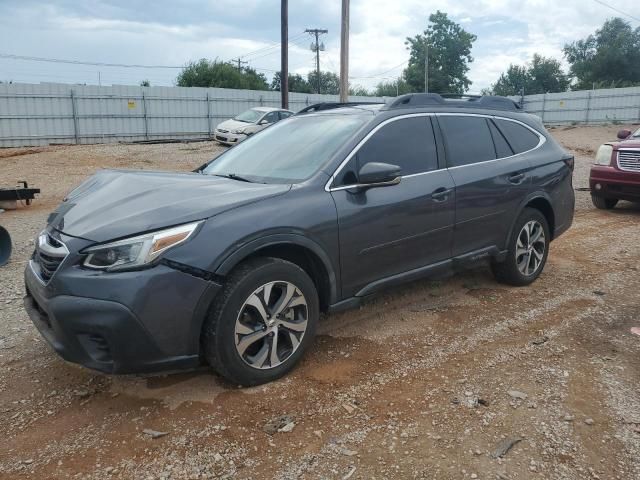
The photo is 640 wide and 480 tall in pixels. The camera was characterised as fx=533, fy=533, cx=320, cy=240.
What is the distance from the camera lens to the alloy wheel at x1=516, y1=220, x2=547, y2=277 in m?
4.99

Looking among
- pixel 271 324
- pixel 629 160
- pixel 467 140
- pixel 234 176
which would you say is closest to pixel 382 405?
pixel 271 324

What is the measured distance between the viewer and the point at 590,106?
3553 cm

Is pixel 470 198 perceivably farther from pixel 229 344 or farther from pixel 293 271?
pixel 229 344

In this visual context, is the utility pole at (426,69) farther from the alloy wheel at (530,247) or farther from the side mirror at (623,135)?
the alloy wheel at (530,247)

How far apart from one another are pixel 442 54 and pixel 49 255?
64.6m

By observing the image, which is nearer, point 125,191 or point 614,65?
point 125,191

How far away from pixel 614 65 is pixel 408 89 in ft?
74.8

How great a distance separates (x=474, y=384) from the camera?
3.28m

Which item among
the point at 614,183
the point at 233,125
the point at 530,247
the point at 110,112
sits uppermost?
the point at 110,112

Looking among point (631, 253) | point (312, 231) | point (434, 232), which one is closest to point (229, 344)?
point (312, 231)

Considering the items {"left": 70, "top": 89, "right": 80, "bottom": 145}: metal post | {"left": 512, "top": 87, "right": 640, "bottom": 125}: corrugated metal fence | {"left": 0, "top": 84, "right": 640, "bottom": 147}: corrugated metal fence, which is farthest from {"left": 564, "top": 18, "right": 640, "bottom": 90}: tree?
{"left": 70, "top": 89, "right": 80, "bottom": 145}: metal post

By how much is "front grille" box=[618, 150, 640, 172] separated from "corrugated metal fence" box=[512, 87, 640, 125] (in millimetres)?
26240

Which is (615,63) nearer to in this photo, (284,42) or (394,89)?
(394,89)

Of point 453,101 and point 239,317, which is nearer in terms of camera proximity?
point 239,317
